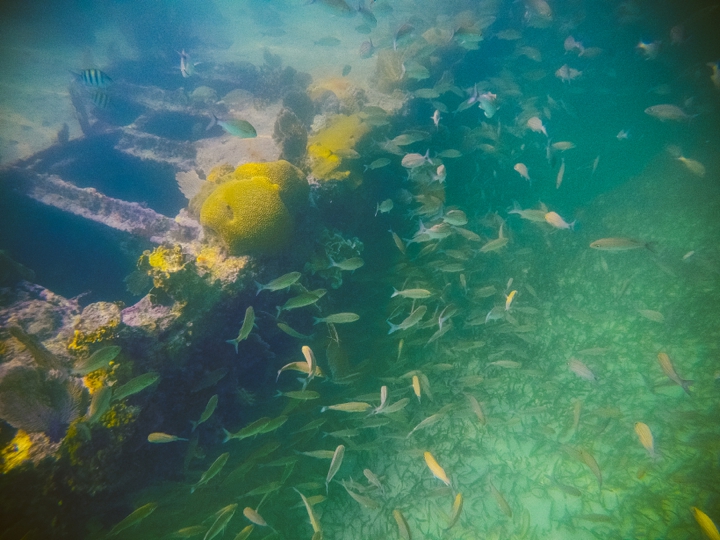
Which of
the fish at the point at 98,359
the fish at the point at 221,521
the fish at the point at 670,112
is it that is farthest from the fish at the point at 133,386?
the fish at the point at 670,112

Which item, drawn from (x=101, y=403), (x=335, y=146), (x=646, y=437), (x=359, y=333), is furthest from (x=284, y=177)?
(x=646, y=437)

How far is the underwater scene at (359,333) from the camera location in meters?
3.90

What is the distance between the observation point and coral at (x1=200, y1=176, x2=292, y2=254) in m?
4.71

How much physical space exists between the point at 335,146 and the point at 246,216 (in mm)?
2932

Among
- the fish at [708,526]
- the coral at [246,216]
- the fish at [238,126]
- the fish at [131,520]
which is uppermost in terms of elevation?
the fish at [238,126]

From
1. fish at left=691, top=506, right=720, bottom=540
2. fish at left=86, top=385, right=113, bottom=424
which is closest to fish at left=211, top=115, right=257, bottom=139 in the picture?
fish at left=86, top=385, right=113, bottom=424

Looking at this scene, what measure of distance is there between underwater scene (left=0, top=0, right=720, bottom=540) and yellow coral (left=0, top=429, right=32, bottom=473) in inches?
1.4

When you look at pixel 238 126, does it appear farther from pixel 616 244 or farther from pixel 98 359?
pixel 616 244

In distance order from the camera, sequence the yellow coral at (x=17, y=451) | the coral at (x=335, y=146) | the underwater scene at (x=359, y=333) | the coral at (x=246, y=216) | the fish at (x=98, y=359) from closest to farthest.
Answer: the yellow coral at (x=17, y=451)
the fish at (x=98, y=359)
the underwater scene at (x=359, y=333)
the coral at (x=246, y=216)
the coral at (x=335, y=146)

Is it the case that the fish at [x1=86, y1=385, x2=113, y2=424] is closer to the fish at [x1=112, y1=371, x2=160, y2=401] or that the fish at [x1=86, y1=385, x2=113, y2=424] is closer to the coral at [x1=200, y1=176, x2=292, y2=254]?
the fish at [x1=112, y1=371, x2=160, y2=401]

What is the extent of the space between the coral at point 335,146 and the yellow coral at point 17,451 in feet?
17.8

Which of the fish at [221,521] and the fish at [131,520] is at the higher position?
the fish at [131,520]

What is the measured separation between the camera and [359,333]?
6188 mm

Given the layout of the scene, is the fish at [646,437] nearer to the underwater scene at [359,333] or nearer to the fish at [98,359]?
the underwater scene at [359,333]
